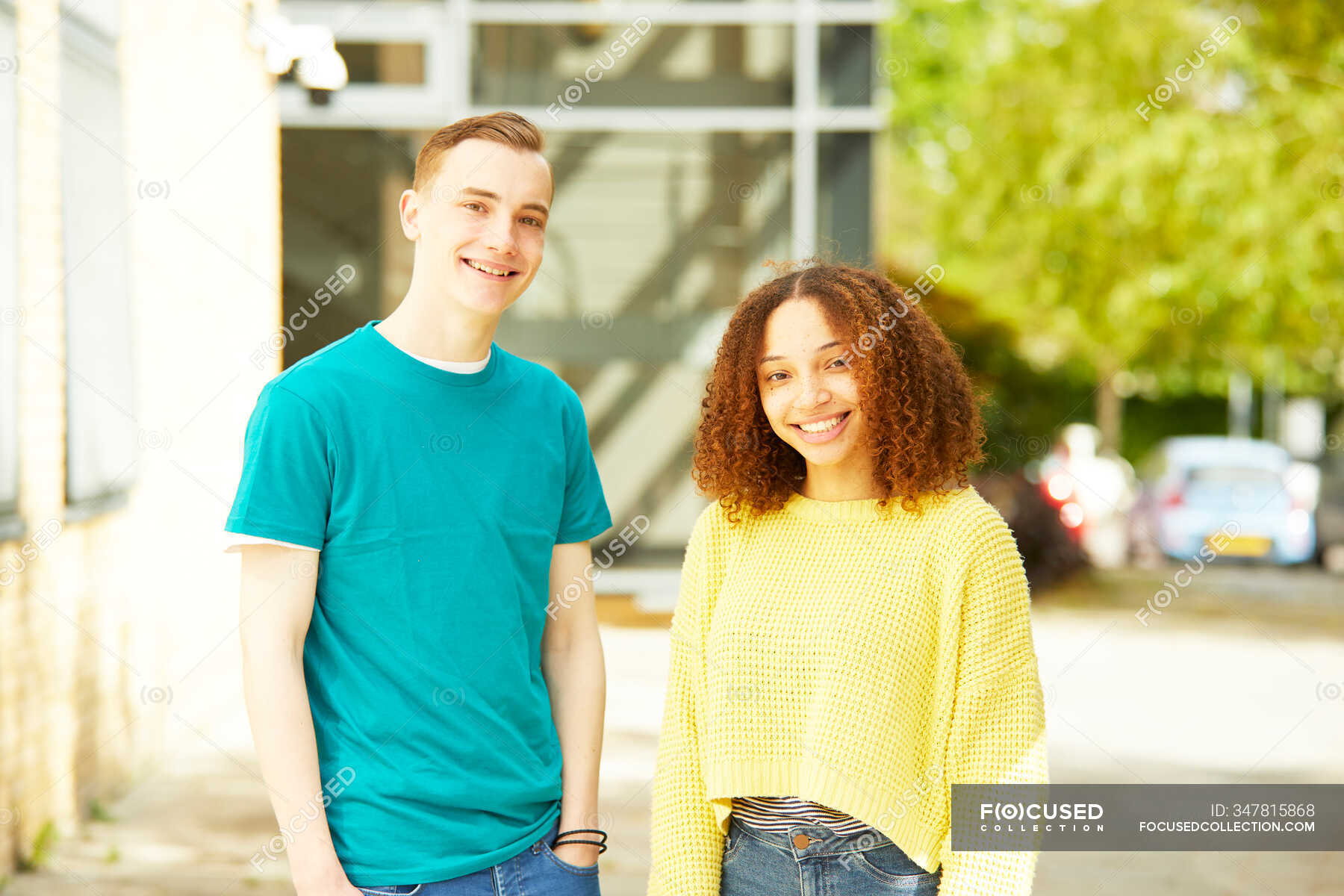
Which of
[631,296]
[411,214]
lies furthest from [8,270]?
[631,296]

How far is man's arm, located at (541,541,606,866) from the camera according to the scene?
2.19 m

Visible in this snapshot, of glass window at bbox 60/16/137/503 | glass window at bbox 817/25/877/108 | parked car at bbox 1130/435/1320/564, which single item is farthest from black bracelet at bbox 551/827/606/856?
parked car at bbox 1130/435/1320/564

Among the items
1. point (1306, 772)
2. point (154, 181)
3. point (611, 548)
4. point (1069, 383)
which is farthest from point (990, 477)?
point (1069, 383)

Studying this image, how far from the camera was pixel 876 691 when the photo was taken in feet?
6.64

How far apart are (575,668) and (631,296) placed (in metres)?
6.97

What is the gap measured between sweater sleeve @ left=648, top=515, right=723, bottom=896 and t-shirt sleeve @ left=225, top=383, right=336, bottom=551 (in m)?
0.66

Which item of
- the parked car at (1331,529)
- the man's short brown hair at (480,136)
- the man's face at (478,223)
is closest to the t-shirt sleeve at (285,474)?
the man's face at (478,223)

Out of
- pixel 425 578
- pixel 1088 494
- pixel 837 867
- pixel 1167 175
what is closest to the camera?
pixel 425 578

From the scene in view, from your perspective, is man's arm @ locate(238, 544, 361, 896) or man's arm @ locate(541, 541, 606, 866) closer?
man's arm @ locate(238, 544, 361, 896)

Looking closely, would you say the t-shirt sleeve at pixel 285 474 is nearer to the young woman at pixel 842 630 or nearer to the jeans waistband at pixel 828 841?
the young woman at pixel 842 630

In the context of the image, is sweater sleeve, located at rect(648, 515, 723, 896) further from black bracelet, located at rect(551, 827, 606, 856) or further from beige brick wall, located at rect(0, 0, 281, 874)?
beige brick wall, located at rect(0, 0, 281, 874)

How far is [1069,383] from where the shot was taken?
85.7 ft

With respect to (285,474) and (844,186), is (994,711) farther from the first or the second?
(844,186)

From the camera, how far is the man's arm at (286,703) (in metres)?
1.82
